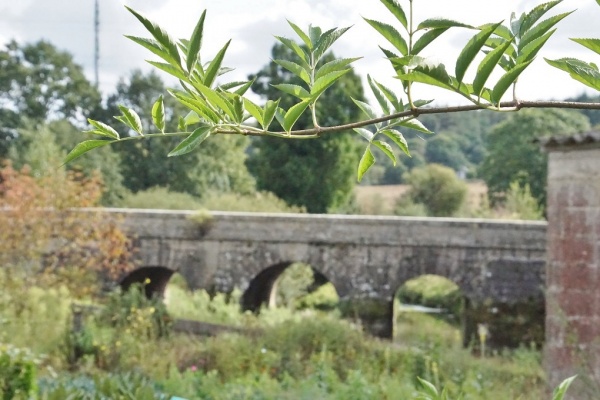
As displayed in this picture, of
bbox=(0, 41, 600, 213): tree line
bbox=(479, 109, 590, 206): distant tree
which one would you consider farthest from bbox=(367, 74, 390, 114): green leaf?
bbox=(479, 109, 590, 206): distant tree

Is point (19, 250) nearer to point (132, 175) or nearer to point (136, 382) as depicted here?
point (136, 382)

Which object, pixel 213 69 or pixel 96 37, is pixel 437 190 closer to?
pixel 96 37

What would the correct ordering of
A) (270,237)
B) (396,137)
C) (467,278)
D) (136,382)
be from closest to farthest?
(396,137) < (136,382) < (467,278) < (270,237)

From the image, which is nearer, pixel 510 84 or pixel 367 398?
pixel 510 84

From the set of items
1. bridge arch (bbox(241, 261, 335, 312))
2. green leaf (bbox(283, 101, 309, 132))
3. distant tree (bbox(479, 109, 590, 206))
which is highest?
distant tree (bbox(479, 109, 590, 206))

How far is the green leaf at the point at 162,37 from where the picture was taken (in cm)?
102

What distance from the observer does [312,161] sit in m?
29.2

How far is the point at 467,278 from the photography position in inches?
663

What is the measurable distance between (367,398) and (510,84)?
21.7 feet

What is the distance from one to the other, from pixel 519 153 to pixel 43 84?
56.7ft

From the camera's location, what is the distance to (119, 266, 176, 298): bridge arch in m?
19.1

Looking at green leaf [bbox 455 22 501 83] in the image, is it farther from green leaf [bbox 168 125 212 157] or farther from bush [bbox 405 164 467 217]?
bush [bbox 405 164 467 217]

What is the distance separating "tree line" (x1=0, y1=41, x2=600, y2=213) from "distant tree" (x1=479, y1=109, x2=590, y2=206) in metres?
0.04

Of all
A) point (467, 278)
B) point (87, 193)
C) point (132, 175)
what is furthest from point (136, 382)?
point (132, 175)
